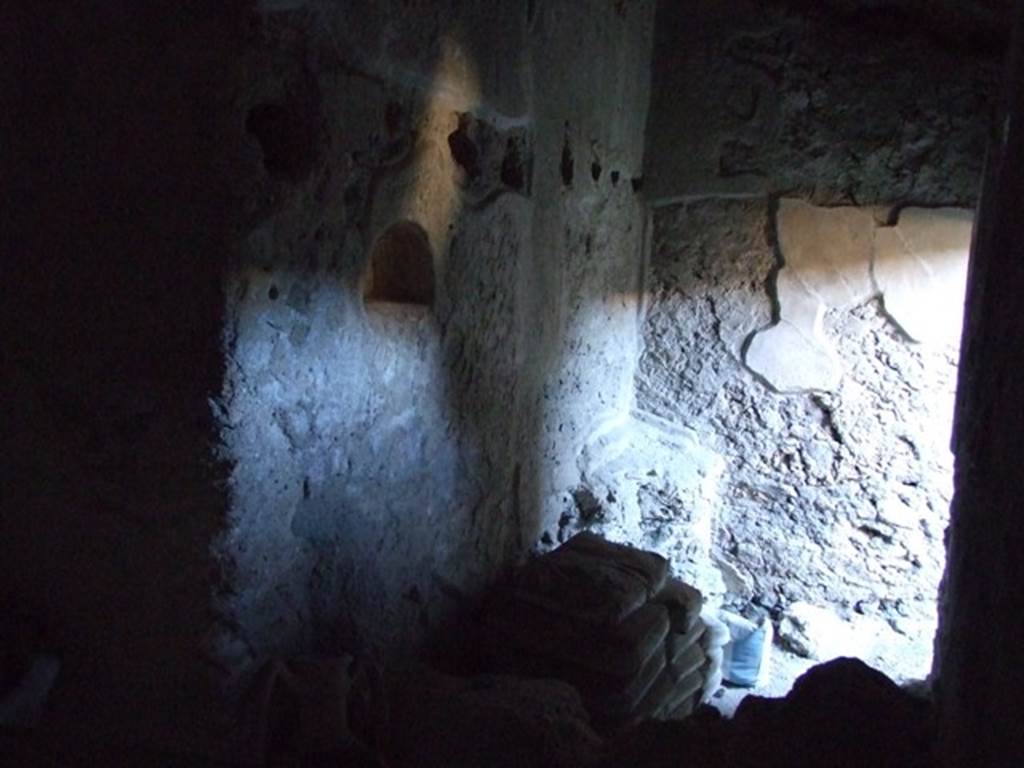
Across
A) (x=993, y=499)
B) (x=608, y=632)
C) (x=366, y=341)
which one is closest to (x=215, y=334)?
(x=366, y=341)

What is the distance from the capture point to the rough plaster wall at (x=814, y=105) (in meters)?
2.71

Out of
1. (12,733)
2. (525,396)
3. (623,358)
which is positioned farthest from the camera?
(623,358)

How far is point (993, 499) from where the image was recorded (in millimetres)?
853

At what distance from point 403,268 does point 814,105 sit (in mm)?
1652

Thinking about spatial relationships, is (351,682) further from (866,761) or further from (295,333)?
(866,761)

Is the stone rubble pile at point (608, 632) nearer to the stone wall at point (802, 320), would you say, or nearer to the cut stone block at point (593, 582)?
the cut stone block at point (593, 582)

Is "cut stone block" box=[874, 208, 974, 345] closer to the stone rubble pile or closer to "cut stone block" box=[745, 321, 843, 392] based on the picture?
"cut stone block" box=[745, 321, 843, 392]

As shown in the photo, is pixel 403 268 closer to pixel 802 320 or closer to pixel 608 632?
pixel 608 632

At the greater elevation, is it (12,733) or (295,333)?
(295,333)

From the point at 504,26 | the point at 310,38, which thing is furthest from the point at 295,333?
the point at 504,26

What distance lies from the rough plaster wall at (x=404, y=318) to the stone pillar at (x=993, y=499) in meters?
0.94

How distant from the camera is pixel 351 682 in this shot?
4.83ft

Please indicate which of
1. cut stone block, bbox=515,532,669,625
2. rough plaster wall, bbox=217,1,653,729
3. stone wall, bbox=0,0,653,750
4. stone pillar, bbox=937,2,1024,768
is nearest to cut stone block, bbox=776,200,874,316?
rough plaster wall, bbox=217,1,653,729

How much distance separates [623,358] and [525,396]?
0.79 metres
